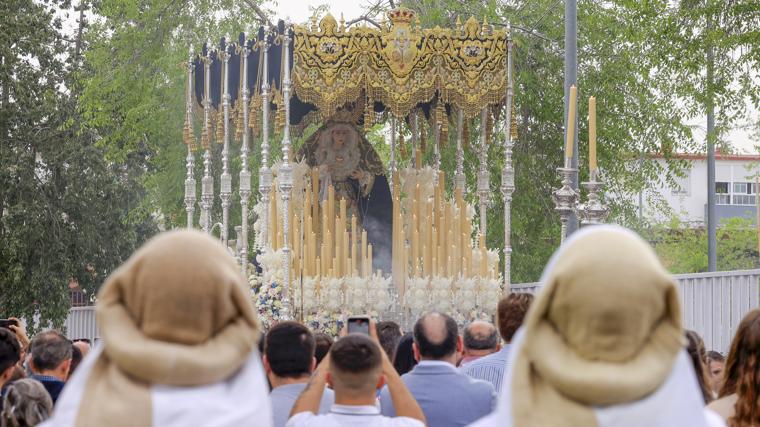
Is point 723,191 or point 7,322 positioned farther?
point 723,191

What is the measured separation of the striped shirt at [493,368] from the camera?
7223 mm

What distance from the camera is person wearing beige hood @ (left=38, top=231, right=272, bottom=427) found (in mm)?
3479

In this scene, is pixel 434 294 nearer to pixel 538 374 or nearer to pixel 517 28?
pixel 517 28

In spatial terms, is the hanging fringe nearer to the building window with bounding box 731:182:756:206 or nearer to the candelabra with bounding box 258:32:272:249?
the candelabra with bounding box 258:32:272:249

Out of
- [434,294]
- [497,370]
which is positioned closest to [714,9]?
[434,294]

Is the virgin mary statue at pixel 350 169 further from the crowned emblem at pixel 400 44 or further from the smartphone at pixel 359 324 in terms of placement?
the smartphone at pixel 359 324

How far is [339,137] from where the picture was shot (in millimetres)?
17797

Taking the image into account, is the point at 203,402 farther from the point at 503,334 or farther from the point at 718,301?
the point at 718,301

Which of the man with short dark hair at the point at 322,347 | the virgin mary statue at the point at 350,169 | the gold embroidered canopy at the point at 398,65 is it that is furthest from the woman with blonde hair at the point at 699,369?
the virgin mary statue at the point at 350,169

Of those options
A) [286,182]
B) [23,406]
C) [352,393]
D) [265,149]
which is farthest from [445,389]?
[265,149]

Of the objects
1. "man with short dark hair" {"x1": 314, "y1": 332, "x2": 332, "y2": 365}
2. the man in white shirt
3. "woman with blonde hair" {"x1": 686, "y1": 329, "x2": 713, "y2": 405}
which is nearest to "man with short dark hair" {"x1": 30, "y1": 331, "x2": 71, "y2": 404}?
"man with short dark hair" {"x1": 314, "y1": 332, "x2": 332, "y2": 365}

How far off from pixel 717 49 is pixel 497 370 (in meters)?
11.3

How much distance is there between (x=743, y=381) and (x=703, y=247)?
126 feet

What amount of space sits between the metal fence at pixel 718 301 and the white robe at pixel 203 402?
11.3 metres
